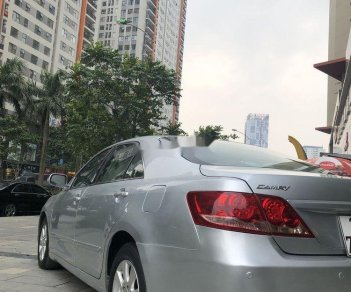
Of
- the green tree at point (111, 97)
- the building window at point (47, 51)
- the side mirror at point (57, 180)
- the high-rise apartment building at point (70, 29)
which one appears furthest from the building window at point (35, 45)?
the side mirror at point (57, 180)

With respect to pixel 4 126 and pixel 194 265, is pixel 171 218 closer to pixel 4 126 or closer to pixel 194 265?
pixel 194 265

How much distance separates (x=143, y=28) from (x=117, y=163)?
11354 cm

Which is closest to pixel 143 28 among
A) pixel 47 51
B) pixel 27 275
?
pixel 47 51

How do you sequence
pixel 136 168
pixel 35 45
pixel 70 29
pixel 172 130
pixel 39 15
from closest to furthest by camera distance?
pixel 136 168, pixel 172 130, pixel 35 45, pixel 39 15, pixel 70 29

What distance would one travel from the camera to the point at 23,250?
761 cm

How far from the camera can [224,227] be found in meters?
2.72

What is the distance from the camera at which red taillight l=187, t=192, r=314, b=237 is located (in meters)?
2.72

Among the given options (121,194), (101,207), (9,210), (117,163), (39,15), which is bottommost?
(9,210)

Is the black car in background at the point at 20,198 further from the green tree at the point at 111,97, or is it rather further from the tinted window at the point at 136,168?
the tinted window at the point at 136,168

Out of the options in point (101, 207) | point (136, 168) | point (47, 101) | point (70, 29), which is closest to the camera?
point (136, 168)

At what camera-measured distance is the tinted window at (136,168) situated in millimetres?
3793

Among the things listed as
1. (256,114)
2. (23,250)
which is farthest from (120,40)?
(23,250)

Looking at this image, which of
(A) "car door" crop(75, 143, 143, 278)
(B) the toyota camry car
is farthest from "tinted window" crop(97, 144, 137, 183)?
(B) the toyota camry car

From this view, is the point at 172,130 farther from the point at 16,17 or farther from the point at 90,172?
the point at 16,17
